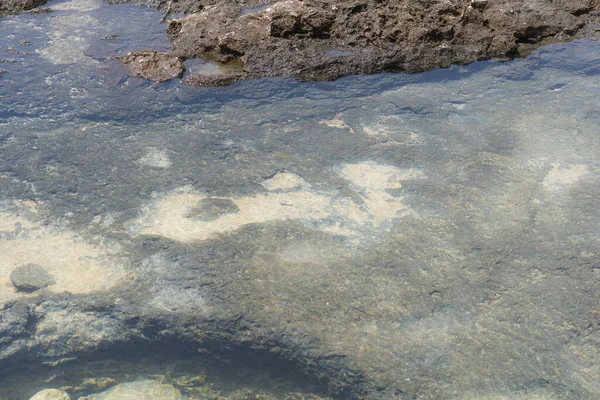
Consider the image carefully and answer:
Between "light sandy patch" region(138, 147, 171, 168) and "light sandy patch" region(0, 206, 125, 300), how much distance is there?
605 millimetres

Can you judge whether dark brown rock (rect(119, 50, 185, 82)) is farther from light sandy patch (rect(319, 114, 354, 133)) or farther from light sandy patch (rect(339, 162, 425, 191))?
light sandy patch (rect(339, 162, 425, 191))

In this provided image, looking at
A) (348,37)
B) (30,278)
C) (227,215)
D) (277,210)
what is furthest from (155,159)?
(348,37)

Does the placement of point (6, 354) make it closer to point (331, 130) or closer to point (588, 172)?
point (331, 130)

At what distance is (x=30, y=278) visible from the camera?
2.83m

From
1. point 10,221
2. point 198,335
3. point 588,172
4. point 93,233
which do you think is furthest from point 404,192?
point 10,221

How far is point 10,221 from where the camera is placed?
10.2 ft

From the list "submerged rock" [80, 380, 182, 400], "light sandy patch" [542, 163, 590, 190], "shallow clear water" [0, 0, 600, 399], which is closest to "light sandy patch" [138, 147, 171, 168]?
"shallow clear water" [0, 0, 600, 399]

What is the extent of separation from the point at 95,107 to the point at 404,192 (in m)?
1.99

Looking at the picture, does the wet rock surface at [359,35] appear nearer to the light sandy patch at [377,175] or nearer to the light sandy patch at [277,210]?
the light sandy patch at [377,175]

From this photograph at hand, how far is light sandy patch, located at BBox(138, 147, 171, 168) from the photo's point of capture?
11.4 feet

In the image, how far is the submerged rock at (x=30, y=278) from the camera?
2814 millimetres

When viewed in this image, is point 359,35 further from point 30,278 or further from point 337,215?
point 30,278

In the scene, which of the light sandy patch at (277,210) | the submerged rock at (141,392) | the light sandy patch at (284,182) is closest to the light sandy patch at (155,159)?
the light sandy patch at (277,210)

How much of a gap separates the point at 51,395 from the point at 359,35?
3261 millimetres
